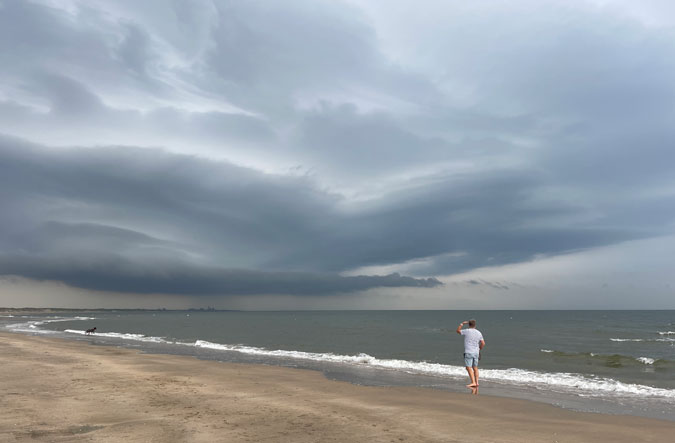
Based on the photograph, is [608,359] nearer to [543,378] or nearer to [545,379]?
[543,378]

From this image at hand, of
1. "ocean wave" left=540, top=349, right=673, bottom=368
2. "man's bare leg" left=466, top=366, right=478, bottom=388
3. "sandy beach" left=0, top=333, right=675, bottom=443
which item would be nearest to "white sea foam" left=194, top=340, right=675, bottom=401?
Result: "man's bare leg" left=466, top=366, right=478, bottom=388

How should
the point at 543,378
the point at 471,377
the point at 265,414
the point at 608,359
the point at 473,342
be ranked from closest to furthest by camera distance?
1. the point at 265,414
2. the point at 473,342
3. the point at 471,377
4. the point at 543,378
5. the point at 608,359

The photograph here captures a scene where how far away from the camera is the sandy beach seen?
8.98 metres

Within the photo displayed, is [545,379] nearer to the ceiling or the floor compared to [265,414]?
nearer to the floor

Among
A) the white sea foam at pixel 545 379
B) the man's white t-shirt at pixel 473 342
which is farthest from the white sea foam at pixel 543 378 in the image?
the man's white t-shirt at pixel 473 342

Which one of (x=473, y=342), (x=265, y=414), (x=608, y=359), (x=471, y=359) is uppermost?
(x=473, y=342)

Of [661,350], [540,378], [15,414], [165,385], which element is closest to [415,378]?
[540,378]

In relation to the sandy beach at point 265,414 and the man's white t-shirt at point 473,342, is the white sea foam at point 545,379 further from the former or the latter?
the sandy beach at point 265,414

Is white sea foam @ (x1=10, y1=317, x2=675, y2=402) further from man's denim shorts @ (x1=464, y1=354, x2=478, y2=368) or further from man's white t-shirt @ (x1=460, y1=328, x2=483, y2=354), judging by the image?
man's white t-shirt @ (x1=460, y1=328, x2=483, y2=354)

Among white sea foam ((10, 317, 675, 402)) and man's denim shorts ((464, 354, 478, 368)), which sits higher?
man's denim shorts ((464, 354, 478, 368))

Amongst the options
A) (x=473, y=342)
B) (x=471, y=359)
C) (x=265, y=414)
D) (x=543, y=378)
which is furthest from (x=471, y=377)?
(x=265, y=414)

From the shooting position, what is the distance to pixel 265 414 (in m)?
10.9

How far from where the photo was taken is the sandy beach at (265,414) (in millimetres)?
8977

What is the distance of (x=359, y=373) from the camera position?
20672 mm
